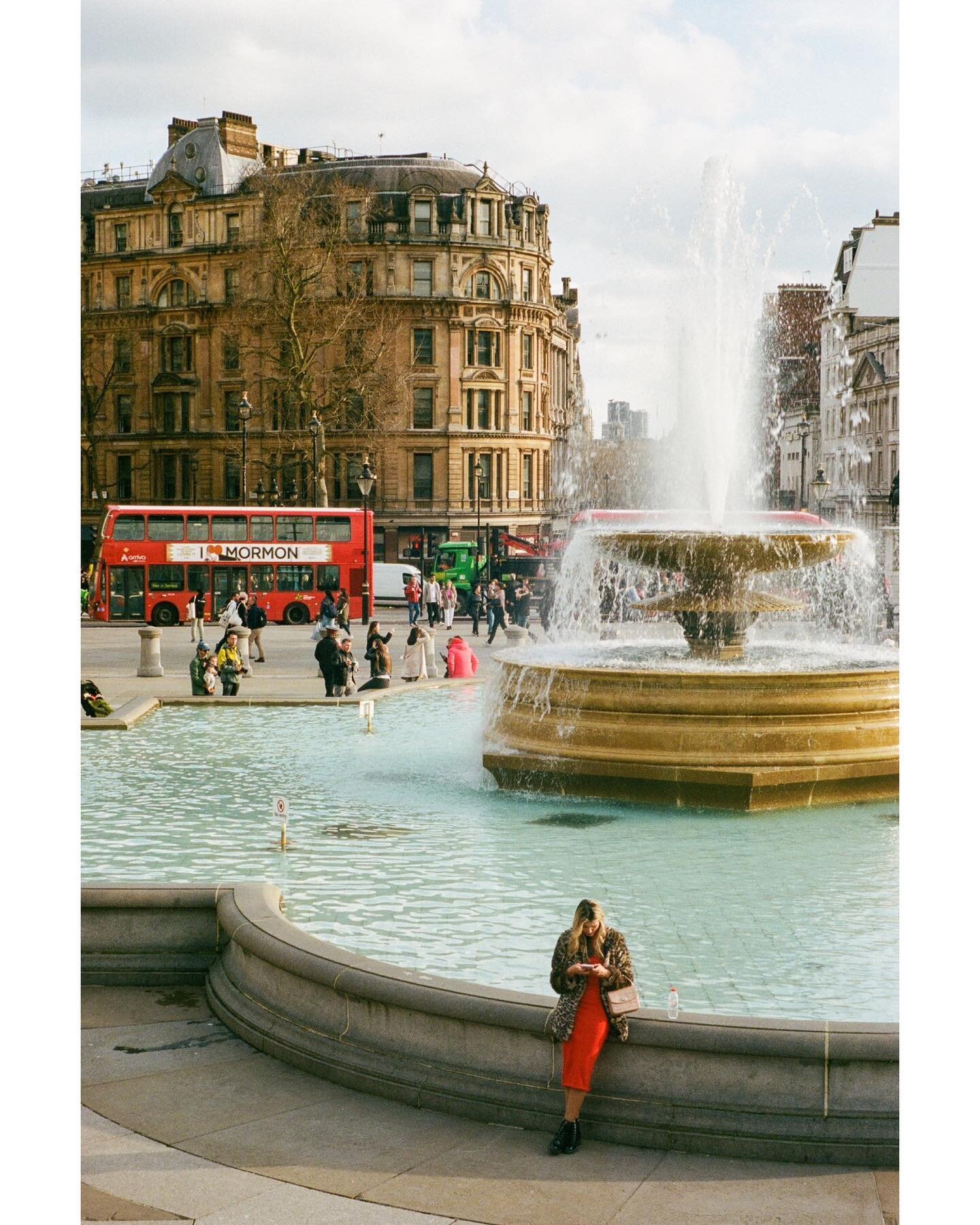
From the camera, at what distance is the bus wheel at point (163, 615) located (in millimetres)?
41500

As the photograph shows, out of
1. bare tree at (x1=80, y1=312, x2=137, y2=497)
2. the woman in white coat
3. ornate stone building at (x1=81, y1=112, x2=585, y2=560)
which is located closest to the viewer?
the woman in white coat

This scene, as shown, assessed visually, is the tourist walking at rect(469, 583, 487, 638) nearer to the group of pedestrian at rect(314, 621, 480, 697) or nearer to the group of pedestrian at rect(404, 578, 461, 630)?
the group of pedestrian at rect(404, 578, 461, 630)

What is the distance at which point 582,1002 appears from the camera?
652 cm

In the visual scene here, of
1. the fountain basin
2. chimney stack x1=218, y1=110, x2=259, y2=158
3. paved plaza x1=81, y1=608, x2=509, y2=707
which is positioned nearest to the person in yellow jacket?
paved plaza x1=81, y1=608, x2=509, y2=707

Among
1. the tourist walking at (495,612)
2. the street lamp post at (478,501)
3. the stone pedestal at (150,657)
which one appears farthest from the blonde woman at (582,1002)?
the street lamp post at (478,501)

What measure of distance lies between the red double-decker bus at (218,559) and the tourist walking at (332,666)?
20.6 m

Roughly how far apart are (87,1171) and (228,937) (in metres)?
2.40

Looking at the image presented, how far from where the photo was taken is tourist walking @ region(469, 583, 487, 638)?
38.7 m

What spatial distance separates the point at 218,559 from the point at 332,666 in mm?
21854

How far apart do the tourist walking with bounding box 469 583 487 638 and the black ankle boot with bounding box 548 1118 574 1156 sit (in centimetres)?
3116

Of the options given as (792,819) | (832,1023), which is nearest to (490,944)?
(832,1023)

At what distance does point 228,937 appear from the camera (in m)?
8.52

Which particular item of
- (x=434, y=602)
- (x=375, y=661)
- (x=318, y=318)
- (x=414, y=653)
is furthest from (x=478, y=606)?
(x=318, y=318)

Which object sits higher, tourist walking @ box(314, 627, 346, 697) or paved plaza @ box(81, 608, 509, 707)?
tourist walking @ box(314, 627, 346, 697)
